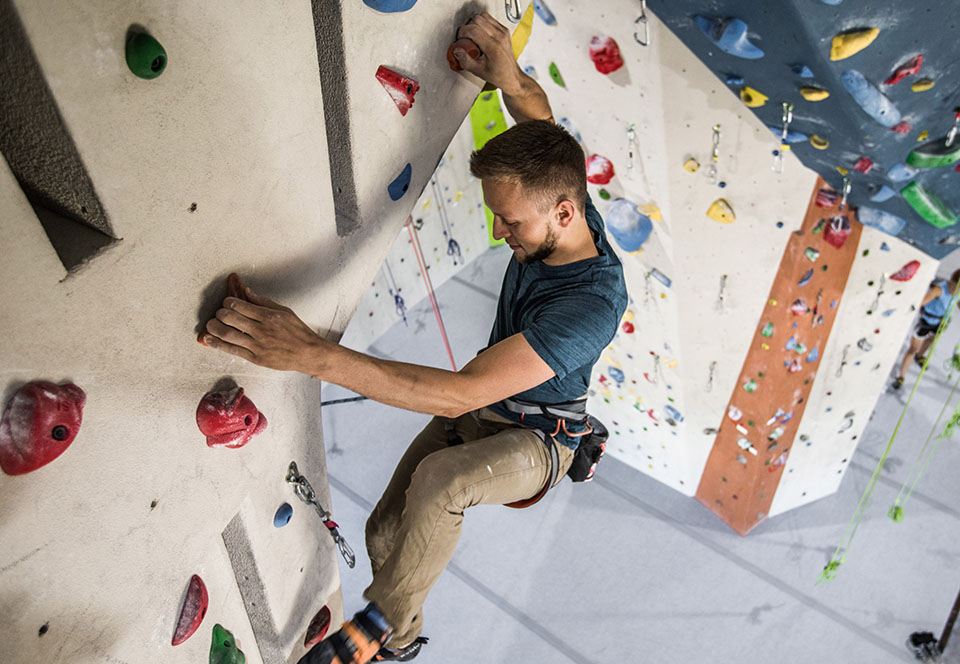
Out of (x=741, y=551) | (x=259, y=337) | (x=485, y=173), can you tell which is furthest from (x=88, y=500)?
(x=741, y=551)

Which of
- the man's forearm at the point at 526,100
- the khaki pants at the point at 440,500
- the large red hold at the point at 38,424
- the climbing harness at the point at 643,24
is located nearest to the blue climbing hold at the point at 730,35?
the climbing harness at the point at 643,24

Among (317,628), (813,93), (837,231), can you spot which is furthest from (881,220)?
(317,628)

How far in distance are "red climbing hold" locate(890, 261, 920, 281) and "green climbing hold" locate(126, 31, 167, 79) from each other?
8.76ft

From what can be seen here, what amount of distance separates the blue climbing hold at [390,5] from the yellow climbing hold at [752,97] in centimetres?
108

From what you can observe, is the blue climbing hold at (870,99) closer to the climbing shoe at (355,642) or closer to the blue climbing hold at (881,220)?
the blue climbing hold at (881,220)

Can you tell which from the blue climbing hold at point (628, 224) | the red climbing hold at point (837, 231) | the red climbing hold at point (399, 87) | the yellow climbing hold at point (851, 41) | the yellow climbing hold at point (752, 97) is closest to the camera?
the red climbing hold at point (399, 87)

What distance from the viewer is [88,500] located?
126 cm

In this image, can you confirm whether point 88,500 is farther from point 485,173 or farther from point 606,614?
point 606,614

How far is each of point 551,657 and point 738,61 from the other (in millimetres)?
2740

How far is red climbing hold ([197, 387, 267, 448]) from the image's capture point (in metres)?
1.46

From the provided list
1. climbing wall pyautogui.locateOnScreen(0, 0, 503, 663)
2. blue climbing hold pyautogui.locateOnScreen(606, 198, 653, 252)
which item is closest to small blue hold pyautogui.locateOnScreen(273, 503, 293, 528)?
climbing wall pyautogui.locateOnScreen(0, 0, 503, 663)

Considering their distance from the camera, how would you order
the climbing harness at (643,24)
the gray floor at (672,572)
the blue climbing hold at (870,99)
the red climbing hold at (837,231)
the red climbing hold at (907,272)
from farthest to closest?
1. the gray floor at (672,572)
2. the red climbing hold at (907,272)
3. the red climbing hold at (837,231)
4. the climbing harness at (643,24)
5. the blue climbing hold at (870,99)

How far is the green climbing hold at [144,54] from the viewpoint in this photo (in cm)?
106

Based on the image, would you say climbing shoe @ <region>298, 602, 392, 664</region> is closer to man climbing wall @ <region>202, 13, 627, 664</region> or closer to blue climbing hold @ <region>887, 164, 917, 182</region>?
man climbing wall @ <region>202, 13, 627, 664</region>
